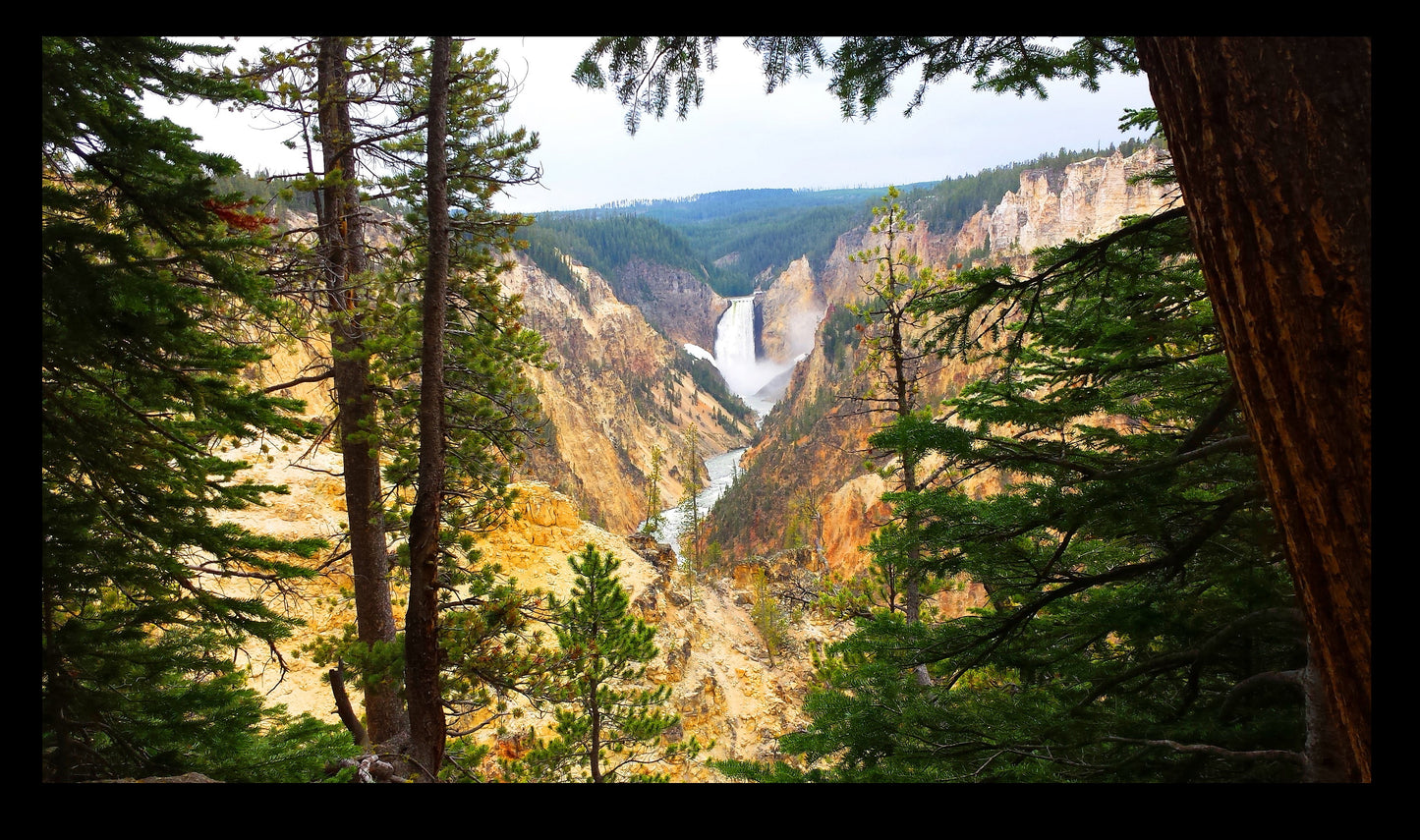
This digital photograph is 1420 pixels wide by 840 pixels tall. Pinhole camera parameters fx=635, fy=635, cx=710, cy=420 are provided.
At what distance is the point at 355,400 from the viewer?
580 centimetres

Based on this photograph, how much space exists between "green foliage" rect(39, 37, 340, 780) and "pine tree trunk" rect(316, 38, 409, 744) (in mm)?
2121

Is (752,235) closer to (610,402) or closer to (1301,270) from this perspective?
(610,402)

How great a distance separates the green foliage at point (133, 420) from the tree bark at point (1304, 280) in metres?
3.76

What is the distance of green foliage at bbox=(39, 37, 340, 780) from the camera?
2.73m

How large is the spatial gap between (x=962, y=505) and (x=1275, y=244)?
209 cm

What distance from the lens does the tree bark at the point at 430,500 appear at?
436cm

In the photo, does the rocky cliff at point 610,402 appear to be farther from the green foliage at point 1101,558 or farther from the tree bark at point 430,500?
the green foliage at point 1101,558

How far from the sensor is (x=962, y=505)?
3.38m

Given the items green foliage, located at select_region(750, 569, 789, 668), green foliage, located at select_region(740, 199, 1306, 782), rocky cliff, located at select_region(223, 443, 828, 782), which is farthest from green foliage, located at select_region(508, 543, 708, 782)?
green foliage, located at select_region(750, 569, 789, 668)

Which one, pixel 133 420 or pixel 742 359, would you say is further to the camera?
pixel 742 359

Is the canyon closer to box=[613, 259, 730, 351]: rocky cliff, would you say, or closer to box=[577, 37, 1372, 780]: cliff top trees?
box=[613, 259, 730, 351]: rocky cliff

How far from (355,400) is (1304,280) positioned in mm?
6336

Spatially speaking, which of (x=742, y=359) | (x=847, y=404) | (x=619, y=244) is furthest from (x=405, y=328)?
(x=619, y=244)

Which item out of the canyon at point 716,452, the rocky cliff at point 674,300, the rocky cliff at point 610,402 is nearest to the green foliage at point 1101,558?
the canyon at point 716,452
